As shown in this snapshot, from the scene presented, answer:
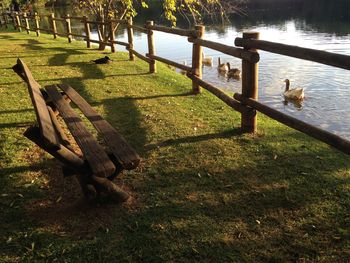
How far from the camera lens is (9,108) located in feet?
26.0

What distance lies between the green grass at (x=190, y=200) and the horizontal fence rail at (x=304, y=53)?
61.2 inches

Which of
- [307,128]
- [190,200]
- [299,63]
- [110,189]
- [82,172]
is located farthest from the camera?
[299,63]

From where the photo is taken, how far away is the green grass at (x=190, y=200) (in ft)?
11.8

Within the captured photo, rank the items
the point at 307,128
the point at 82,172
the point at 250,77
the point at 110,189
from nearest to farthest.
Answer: the point at 82,172 < the point at 110,189 < the point at 307,128 < the point at 250,77

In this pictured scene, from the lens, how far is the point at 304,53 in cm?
442

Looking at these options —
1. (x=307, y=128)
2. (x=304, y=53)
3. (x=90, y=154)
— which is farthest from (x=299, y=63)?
(x=90, y=154)

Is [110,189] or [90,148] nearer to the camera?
[90,148]

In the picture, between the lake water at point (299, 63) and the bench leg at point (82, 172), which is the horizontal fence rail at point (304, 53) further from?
the lake water at point (299, 63)

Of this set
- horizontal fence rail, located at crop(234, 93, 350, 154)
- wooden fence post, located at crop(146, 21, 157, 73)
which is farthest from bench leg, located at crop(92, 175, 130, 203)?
wooden fence post, located at crop(146, 21, 157, 73)

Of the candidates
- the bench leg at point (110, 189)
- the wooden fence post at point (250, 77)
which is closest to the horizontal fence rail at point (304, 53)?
the wooden fence post at point (250, 77)

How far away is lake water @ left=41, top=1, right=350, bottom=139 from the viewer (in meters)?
12.9

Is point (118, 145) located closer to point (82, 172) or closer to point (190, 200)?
point (82, 172)

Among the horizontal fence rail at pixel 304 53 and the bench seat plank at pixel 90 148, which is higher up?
the horizontal fence rail at pixel 304 53

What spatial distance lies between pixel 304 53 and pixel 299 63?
17.3 m
